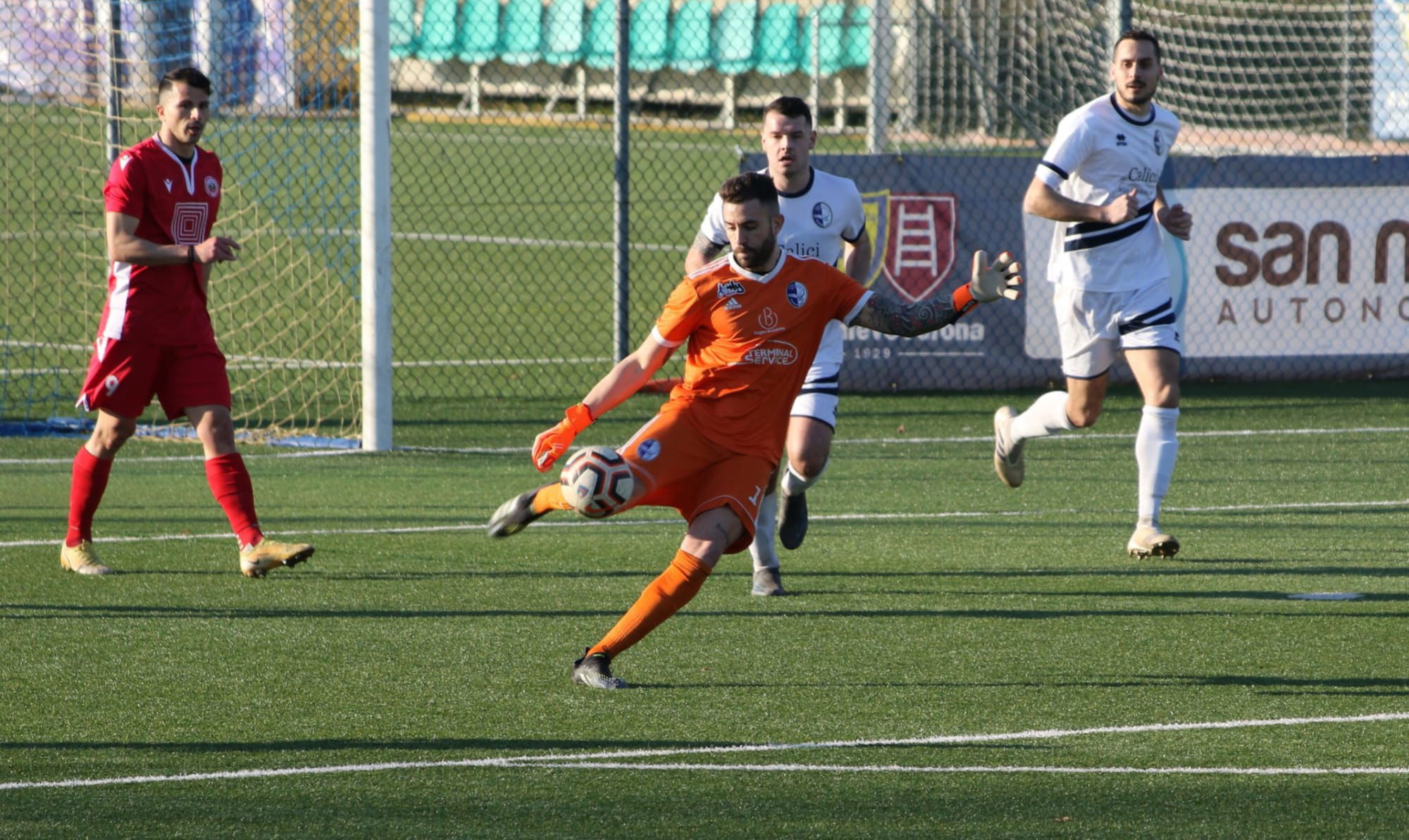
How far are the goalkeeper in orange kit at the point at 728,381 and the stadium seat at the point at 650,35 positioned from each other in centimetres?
2839

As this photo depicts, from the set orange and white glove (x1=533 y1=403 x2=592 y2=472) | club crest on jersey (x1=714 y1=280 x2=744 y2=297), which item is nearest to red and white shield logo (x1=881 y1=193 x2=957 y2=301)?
club crest on jersey (x1=714 y1=280 x2=744 y2=297)

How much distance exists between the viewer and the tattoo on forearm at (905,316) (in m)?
6.16

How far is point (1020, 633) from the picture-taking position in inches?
269

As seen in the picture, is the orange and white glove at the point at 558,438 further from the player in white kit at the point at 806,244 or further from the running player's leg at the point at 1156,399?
the running player's leg at the point at 1156,399

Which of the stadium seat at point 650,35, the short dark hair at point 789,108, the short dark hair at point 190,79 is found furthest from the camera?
the stadium seat at point 650,35

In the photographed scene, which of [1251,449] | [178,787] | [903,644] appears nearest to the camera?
[178,787]

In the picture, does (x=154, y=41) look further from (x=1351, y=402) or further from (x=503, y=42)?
(x=503, y=42)

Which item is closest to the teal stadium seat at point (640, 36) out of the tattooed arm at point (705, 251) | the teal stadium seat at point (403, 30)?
the teal stadium seat at point (403, 30)

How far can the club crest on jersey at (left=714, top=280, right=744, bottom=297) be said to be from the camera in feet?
19.9

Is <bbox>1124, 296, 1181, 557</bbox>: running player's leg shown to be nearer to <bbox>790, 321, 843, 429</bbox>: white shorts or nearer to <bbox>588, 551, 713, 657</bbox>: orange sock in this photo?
<bbox>790, 321, 843, 429</bbox>: white shorts

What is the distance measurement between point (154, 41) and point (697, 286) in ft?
29.9

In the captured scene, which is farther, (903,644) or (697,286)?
(903,644)

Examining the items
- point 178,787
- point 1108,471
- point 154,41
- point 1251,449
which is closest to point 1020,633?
point 178,787

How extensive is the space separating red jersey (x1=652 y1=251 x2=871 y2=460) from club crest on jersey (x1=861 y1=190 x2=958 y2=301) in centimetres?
678
